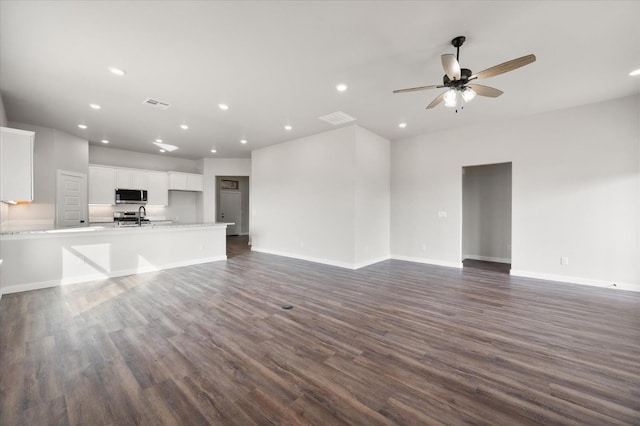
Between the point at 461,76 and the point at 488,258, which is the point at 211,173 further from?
the point at 488,258

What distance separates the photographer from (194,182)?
8.64 m

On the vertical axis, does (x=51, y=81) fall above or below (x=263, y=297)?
above

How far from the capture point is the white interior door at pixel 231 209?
11398 mm

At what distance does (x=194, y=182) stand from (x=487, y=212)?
871 cm

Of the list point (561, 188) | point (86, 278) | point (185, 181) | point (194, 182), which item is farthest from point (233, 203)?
point (561, 188)

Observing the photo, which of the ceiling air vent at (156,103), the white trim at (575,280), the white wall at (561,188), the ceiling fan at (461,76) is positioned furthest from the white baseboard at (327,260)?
the ceiling air vent at (156,103)

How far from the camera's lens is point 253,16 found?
7.83 feet

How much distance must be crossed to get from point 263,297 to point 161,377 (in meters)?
1.81

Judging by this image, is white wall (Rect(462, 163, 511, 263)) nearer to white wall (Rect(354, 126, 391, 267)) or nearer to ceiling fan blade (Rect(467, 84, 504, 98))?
white wall (Rect(354, 126, 391, 267))

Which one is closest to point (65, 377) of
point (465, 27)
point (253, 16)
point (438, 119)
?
point (253, 16)

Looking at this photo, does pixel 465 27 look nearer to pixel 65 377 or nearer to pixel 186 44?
pixel 186 44

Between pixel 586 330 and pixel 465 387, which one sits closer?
pixel 465 387

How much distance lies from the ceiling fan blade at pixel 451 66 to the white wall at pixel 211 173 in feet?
24.2

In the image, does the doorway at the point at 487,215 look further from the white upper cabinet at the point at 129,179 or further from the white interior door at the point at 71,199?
the white interior door at the point at 71,199
